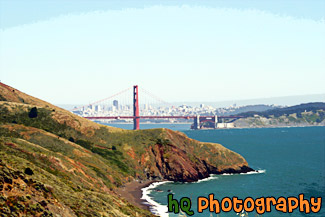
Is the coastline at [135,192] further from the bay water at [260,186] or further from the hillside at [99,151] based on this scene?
the hillside at [99,151]

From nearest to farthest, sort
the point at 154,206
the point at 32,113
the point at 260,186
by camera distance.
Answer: the point at 154,206, the point at 260,186, the point at 32,113

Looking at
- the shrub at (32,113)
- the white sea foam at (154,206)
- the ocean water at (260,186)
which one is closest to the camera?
the white sea foam at (154,206)

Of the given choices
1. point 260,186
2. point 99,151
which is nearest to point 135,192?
point 99,151

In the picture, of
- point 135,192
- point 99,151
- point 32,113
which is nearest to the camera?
point 135,192

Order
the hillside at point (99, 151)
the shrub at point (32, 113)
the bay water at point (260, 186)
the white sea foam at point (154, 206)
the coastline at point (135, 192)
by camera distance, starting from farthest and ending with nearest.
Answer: the shrub at point (32, 113) < the bay water at point (260, 186) < the coastline at point (135, 192) < the hillside at point (99, 151) < the white sea foam at point (154, 206)

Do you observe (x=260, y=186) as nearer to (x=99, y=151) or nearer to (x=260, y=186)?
(x=260, y=186)

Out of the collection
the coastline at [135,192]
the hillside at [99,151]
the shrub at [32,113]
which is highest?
the shrub at [32,113]

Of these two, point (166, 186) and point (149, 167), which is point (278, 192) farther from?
point (149, 167)

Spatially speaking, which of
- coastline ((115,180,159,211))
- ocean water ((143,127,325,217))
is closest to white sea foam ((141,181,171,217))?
ocean water ((143,127,325,217))

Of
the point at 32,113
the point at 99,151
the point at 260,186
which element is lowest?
the point at 260,186

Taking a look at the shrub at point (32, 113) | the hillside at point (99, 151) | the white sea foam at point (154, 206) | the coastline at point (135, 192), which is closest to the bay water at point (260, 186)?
the white sea foam at point (154, 206)

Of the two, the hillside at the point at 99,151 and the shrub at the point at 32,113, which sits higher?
the shrub at the point at 32,113
